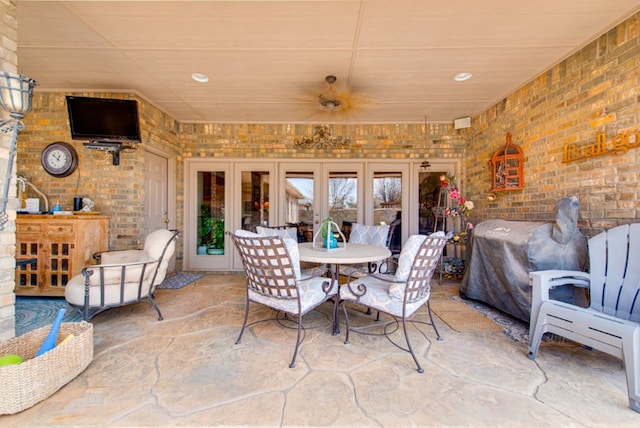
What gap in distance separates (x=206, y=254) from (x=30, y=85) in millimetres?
3606

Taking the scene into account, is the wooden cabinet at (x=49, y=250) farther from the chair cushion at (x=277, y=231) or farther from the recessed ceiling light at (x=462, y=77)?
the recessed ceiling light at (x=462, y=77)

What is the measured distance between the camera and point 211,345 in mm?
2246

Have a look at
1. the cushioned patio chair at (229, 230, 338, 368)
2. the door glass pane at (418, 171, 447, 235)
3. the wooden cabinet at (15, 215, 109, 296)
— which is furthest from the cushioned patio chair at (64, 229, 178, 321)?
the door glass pane at (418, 171, 447, 235)

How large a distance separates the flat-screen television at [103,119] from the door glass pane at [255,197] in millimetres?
1864

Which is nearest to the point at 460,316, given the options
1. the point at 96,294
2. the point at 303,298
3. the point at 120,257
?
the point at 303,298

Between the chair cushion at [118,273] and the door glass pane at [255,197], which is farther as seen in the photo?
the door glass pane at [255,197]

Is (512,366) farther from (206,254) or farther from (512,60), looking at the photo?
(206,254)

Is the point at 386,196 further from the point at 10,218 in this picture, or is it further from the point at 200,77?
the point at 10,218

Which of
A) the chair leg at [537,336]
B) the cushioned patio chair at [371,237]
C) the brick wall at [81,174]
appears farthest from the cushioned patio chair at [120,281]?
the chair leg at [537,336]

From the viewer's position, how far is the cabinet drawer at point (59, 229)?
3238 mm

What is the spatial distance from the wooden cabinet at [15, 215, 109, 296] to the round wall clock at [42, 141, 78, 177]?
791mm

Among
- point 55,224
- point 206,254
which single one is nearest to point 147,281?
point 55,224

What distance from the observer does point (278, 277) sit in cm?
203

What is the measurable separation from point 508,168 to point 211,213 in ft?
15.8
